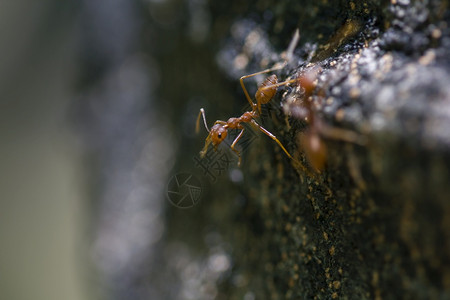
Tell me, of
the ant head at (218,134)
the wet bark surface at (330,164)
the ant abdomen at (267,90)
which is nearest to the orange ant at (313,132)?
the wet bark surface at (330,164)

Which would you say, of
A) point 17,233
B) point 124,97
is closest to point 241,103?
point 124,97

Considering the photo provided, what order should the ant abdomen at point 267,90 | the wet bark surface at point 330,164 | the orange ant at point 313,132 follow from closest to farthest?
the wet bark surface at point 330,164, the orange ant at point 313,132, the ant abdomen at point 267,90

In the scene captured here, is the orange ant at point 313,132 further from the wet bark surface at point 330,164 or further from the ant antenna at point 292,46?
the ant antenna at point 292,46

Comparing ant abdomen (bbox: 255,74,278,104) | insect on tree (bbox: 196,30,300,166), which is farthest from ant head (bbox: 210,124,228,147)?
ant abdomen (bbox: 255,74,278,104)

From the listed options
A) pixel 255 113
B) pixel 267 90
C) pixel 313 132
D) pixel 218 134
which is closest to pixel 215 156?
pixel 218 134

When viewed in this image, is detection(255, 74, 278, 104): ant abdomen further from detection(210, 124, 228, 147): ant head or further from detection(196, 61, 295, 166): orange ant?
detection(210, 124, 228, 147): ant head

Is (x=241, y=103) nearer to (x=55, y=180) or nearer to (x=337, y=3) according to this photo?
(x=337, y=3)
